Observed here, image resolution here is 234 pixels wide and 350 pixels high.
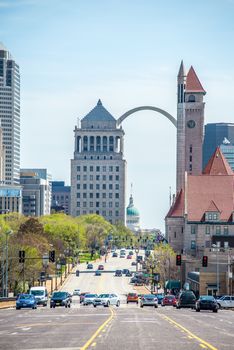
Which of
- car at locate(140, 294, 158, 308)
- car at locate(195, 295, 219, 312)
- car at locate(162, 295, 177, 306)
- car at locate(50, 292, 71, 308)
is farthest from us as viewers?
car at locate(162, 295, 177, 306)

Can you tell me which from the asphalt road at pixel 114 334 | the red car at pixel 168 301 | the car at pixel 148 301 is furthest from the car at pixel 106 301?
the asphalt road at pixel 114 334

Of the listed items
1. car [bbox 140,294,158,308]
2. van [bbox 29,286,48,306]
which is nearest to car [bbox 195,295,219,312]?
car [bbox 140,294,158,308]

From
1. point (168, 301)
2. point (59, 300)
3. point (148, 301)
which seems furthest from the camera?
point (168, 301)

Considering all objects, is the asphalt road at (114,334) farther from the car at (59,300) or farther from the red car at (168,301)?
the red car at (168,301)

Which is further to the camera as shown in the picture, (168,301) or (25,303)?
(168,301)

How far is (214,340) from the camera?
46000 millimetres

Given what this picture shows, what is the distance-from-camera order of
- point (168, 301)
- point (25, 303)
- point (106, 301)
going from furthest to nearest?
point (168, 301) < point (106, 301) < point (25, 303)

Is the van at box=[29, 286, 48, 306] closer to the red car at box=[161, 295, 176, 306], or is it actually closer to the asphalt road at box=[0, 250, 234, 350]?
the red car at box=[161, 295, 176, 306]

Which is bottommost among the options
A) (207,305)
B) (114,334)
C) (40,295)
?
(114,334)

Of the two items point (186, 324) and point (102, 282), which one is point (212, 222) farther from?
point (186, 324)

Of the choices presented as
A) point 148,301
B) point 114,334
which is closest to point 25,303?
point 148,301

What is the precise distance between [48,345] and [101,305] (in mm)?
63022

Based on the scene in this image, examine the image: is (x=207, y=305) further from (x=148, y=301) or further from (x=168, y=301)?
(x=168, y=301)

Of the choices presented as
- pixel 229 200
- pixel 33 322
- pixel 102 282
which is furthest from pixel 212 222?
pixel 33 322
